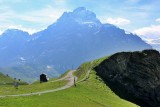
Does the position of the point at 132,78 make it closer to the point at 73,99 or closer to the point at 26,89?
the point at 26,89

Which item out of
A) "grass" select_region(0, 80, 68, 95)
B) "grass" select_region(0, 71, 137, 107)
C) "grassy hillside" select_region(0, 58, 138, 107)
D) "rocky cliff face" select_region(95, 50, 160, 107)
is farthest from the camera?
"rocky cliff face" select_region(95, 50, 160, 107)

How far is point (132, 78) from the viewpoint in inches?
7579

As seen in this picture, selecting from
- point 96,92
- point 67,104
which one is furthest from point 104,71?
point 67,104

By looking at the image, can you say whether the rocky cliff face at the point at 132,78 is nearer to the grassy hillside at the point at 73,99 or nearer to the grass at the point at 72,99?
the grassy hillside at the point at 73,99

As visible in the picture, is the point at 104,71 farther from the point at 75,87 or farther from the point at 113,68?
the point at 75,87

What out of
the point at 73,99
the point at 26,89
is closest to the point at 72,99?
the point at 73,99

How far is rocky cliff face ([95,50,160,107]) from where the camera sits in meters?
186

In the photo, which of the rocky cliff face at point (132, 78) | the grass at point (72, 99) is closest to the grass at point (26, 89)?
the grass at point (72, 99)

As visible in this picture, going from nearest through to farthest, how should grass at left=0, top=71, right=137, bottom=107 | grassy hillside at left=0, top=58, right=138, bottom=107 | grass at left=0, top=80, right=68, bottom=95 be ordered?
grass at left=0, top=71, right=137, bottom=107 → grassy hillside at left=0, top=58, right=138, bottom=107 → grass at left=0, top=80, right=68, bottom=95

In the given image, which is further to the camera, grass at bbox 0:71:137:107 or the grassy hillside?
the grassy hillside

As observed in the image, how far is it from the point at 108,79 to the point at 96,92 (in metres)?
39.0

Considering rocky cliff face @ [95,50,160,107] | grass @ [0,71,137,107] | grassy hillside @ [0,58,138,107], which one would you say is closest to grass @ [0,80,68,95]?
grassy hillside @ [0,58,138,107]

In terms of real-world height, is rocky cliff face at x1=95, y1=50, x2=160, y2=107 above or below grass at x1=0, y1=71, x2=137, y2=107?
above

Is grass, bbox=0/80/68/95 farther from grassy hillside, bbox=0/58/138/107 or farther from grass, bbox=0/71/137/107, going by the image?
grass, bbox=0/71/137/107
